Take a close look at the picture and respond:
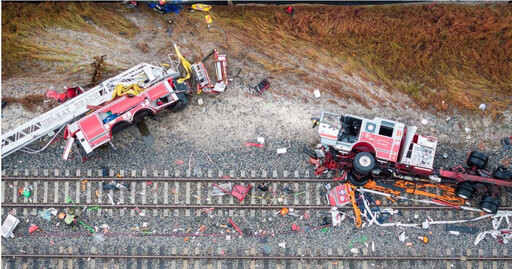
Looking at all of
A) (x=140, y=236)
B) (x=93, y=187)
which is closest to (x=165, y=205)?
(x=140, y=236)

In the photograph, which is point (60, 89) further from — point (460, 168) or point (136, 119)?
point (460, 168)

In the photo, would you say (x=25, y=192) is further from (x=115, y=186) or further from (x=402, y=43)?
(x=402, y=43)

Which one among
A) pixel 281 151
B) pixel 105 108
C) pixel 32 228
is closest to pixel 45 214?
pixel 32 228

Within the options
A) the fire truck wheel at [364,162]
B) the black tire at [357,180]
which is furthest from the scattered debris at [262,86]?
the black tire at [357,180]

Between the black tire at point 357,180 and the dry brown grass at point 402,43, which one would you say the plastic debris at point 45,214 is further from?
the black tire at point 357,180

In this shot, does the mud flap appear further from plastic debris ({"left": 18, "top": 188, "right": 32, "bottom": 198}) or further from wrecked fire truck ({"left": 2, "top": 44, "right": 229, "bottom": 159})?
plastic debris ({"left": 18, "top": 188, "right": 32, "bottom": 198})

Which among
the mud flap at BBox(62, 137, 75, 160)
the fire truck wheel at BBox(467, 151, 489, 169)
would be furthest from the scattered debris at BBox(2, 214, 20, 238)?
the fire truck wheel at BBox(467, 151, 489, 169)
